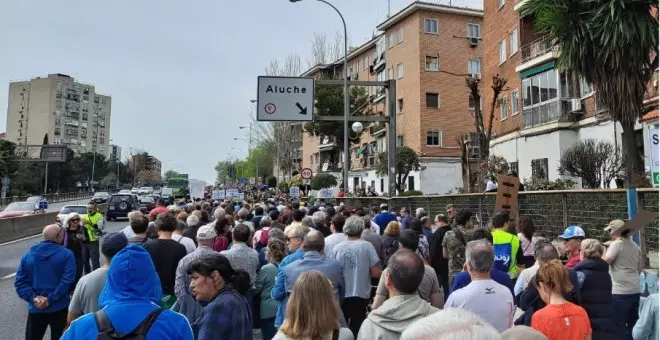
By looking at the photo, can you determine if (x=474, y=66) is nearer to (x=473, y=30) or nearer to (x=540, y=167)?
(x=473, y=30)

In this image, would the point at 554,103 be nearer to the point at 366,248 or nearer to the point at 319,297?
the point at 366,248

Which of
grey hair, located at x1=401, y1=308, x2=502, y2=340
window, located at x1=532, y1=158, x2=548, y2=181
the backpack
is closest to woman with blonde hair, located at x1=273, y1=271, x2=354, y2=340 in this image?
the backpack

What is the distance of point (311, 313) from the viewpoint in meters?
3.00

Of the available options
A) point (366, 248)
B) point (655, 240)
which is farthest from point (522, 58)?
point (366, 248)

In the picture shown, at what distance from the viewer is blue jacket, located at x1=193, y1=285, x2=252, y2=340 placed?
11.4ft

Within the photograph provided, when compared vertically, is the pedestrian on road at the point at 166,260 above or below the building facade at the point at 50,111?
below

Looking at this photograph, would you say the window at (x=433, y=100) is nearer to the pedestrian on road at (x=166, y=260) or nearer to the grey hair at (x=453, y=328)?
the pedestrian on road at (x=166, y=260)

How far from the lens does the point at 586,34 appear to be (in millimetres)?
12977

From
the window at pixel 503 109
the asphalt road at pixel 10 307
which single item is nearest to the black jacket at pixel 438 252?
the asphalt road at pixel 10 307

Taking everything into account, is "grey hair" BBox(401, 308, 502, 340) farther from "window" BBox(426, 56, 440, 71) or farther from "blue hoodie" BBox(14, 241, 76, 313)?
"window" BBox(426, 56, 440, 71)

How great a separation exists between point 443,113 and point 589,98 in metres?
20.4

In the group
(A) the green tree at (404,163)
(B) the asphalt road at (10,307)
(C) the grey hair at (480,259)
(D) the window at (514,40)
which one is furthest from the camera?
(A) the green tree at (404,163)

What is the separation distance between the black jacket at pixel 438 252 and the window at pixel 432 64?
36776 millimetres

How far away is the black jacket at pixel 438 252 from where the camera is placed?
8305mm
